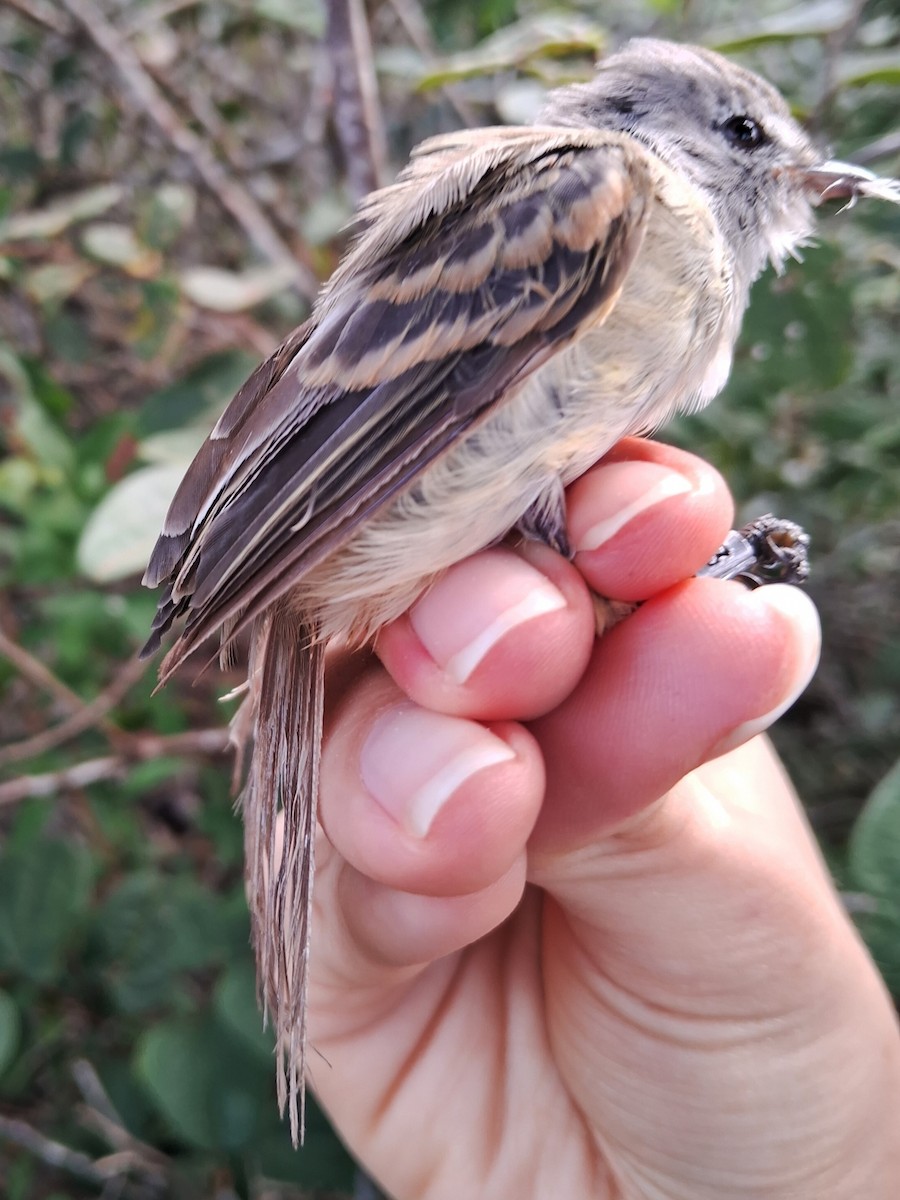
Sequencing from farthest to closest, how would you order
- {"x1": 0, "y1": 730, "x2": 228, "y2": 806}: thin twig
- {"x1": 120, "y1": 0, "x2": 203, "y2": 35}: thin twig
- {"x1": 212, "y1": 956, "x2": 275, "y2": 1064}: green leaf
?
{"x1": 120, "y1": 0, "x2": 203, "y2": 35}: thin twig < {"x1": 0, "y1": 730, "x2": 228, "y2": 806}: thin twig < {"x1": 212, "y1": 956, "x2": 275, "y2": 1064}: green leaf

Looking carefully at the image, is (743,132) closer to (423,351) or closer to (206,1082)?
(423,351)

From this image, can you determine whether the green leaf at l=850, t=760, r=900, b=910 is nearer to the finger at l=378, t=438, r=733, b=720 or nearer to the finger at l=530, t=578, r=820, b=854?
the finger at l=530, t=578, r=820, b=854

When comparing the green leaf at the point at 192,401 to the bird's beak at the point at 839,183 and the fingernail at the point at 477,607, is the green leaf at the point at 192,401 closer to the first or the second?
the fingernail at the point at 477,607

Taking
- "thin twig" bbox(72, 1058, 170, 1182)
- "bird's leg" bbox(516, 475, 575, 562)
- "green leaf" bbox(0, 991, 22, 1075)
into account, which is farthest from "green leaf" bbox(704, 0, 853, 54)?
"thin twig" bbox(72, 1058, 170, 1182)

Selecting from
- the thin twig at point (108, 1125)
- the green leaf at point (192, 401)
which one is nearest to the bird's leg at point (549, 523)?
the green leaf at point (192, 401)

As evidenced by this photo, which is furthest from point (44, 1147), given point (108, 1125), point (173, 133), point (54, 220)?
point (173, 133)

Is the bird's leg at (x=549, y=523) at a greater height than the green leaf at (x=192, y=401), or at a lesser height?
lesser

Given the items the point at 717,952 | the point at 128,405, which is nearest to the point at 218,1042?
the point at 717,952

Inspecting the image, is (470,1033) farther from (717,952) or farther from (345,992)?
(717,952)
